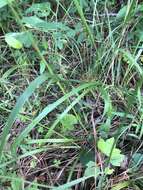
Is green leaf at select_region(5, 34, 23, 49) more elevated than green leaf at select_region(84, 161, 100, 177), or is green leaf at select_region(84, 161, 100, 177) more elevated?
green leaf at select_region(5, 34, 23, 49)

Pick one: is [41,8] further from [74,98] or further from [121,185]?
[121,185]

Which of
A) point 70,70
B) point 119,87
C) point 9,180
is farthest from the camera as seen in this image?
point 70,70

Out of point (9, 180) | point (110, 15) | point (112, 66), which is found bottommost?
point (9, 180)

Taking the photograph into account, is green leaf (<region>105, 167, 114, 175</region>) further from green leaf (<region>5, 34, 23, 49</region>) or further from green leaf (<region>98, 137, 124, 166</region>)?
green leaf (<region>5, 34, 23, 49</region>)


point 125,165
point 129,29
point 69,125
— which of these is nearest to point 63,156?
point 69,125

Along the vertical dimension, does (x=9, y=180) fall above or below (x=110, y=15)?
below

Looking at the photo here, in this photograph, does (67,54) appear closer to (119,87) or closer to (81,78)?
(81,78)

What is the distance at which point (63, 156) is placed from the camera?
4.57 feet

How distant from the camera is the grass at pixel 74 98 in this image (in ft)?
4.26

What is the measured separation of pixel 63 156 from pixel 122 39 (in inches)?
19.8

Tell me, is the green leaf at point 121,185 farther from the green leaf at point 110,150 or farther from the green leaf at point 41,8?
the green leaf at point 41,8

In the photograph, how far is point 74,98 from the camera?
4.95ft

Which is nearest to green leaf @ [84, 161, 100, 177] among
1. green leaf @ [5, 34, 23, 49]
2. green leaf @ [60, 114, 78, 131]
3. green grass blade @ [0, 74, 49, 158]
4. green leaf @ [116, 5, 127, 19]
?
green leaf @ [60, 114, 78, 131]

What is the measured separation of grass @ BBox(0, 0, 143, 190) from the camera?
1.30m
